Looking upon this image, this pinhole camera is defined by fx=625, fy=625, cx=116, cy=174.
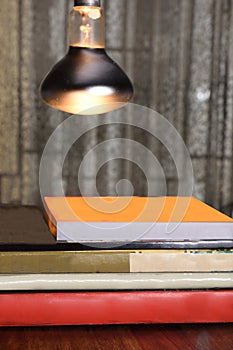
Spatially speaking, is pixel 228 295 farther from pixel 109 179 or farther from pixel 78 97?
pixel 109 179

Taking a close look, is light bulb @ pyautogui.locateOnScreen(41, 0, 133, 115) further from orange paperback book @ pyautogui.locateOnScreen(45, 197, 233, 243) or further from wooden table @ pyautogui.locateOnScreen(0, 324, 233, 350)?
wooden table @ pyautogui.locateOnScreen(0, 324, 233, 350)

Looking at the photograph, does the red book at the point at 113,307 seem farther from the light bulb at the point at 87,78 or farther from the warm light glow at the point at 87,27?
the warm light glow at the point at 87,27

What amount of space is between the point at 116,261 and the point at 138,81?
1.66 meters

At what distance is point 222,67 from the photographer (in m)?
2.47

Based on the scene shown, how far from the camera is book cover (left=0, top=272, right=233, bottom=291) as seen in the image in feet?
2.71

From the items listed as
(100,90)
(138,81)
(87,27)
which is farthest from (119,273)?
(138,81)

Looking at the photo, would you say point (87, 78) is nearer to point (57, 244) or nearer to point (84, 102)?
point (84, 102)

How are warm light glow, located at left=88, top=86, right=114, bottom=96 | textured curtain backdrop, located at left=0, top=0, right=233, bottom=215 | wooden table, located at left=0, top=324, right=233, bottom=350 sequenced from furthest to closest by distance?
textured curtain backdrop, located at left=0, top=0, right=233, bottom=215, warm light glow, located at left=88, top=86, right=114, bottom=96, wooden table, located at left=0, top=324, right=233, bottom=350

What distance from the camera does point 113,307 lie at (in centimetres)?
83

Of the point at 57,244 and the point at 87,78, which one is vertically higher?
the point at 87,78

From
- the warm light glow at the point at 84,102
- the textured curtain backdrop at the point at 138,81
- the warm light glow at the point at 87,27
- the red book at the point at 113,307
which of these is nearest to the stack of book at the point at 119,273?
the red book at the point at 113,307

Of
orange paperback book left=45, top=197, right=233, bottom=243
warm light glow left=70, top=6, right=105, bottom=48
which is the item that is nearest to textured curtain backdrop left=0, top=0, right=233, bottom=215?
warm light glow left=70, top=6, right=105, bottom=48

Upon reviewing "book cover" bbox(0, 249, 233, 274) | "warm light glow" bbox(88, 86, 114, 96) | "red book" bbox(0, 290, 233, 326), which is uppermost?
"warm light glow" bbox(88, 86, 114, 96)

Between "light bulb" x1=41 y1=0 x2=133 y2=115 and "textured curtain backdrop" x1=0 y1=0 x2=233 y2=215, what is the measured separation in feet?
4.13
